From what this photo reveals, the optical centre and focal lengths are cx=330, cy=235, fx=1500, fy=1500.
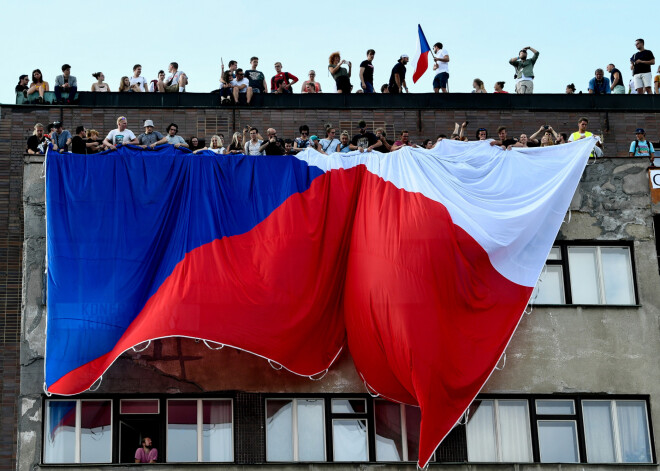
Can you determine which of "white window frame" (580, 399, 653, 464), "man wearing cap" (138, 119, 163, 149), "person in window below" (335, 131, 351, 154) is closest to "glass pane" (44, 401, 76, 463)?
"man wearing cap" (138, 119, 163, 149)

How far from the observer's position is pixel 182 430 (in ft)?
114

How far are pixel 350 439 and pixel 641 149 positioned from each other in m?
11.5

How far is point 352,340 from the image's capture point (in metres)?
34.7

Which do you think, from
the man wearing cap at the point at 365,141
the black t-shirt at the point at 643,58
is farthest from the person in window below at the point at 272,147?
the black t-shirt at the point at 643,58

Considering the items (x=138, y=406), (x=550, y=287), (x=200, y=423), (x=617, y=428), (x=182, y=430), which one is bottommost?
(x=617, y=428)

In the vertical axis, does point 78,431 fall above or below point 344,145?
below

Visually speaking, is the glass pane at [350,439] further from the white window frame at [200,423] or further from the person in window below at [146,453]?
the person in window below at [146,453]

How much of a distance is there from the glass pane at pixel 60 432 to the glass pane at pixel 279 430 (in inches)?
176

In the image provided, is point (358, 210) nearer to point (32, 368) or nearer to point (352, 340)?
point (352, 340)

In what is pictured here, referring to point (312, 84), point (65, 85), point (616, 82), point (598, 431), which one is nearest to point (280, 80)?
point (312, 84)

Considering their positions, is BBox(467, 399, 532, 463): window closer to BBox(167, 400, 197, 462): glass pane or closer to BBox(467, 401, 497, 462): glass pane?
BBox(467, 401, 497, 462): glass pane

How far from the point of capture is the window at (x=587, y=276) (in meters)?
36.7

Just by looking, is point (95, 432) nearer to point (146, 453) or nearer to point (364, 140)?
point (146, 453)

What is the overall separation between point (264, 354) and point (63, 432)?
4982 millimetres
